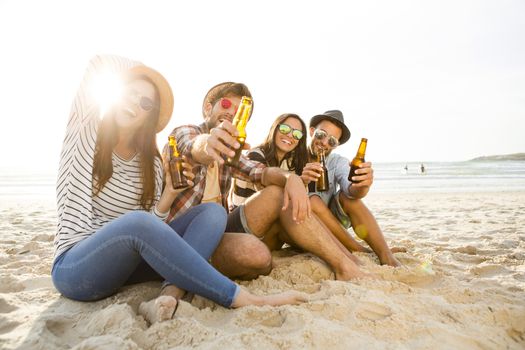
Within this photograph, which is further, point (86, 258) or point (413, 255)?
point (413, 255)

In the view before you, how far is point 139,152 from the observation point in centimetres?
279

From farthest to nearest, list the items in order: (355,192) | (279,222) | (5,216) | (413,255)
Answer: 1. (5,216)
2. (413,255)
3. (355,192)
4. (279,222)

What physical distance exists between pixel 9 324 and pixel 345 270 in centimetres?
233

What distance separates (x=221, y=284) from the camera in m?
2.20

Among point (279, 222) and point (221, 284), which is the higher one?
point (279, 222)

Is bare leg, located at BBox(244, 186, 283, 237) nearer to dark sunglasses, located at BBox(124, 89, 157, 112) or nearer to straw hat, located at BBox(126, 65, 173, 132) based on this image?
straw hat, located at BBox(126, 65, 173, 132)

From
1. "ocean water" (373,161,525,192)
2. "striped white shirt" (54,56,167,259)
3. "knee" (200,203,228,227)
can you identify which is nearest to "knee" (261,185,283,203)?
"knee" (200,203,228,227)

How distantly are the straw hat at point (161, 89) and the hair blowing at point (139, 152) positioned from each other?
0.04m

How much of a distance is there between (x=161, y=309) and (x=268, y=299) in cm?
67

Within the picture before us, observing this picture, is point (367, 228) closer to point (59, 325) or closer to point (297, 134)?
point (297, 134)

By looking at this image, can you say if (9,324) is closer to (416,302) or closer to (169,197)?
(169,197)

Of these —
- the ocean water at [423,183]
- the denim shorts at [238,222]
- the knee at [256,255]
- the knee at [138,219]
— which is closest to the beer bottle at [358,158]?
the denim shorts at [238,222]

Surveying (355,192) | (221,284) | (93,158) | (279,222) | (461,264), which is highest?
(93,158)

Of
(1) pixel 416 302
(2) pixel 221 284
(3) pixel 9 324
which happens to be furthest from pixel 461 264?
(3) pixel 9 324
